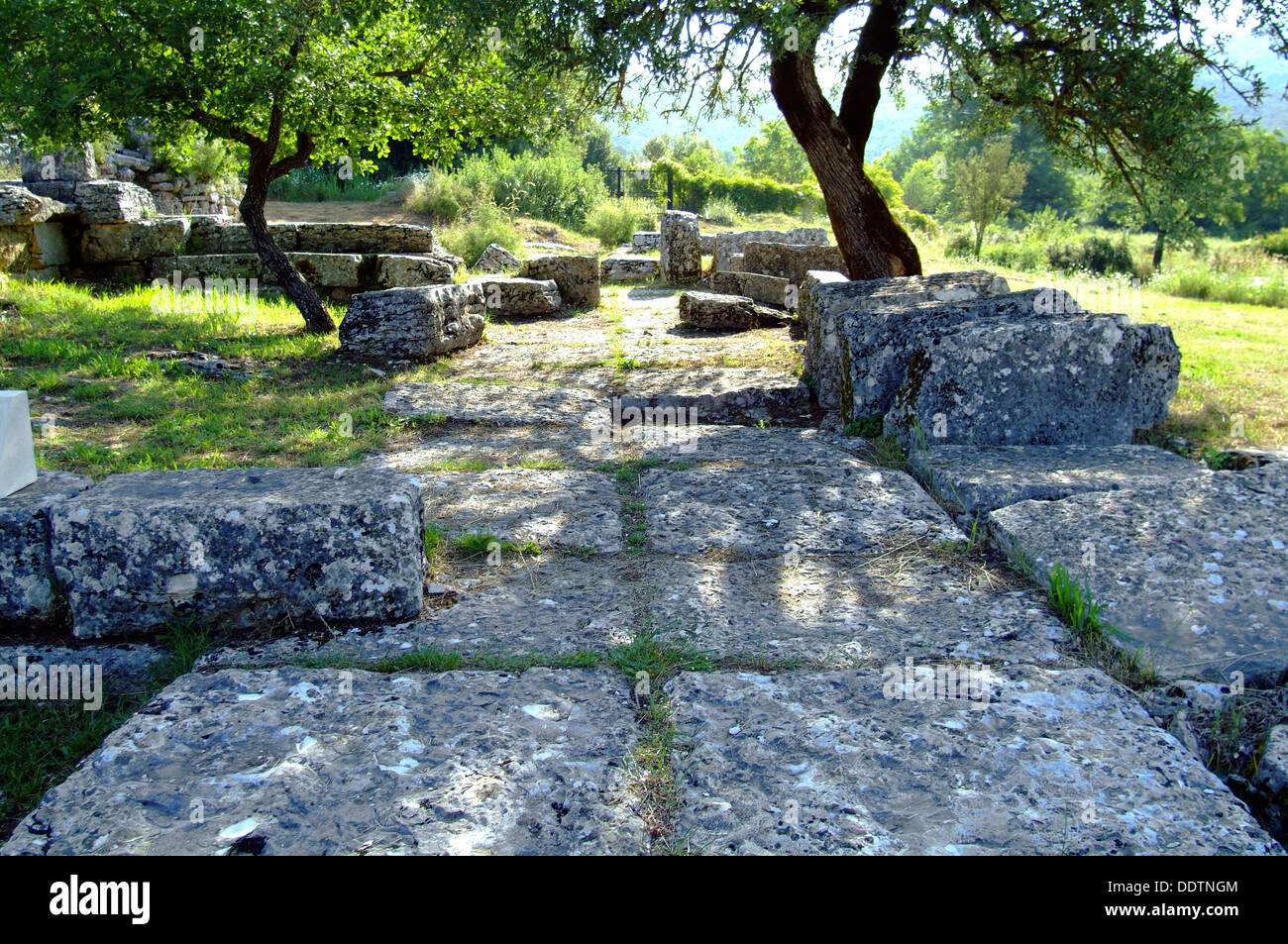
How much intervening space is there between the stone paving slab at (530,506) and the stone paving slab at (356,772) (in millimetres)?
1071

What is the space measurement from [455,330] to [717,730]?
20.3 ft

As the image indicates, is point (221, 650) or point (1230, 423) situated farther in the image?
point (1230, 423)

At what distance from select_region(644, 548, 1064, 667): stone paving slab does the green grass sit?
89.7 inches

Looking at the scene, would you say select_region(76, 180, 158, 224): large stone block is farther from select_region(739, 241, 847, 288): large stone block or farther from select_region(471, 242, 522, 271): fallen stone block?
select_region(739, 241, 847, 288): large stone block

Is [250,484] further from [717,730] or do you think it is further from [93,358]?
[93,358]

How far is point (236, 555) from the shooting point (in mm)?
2350

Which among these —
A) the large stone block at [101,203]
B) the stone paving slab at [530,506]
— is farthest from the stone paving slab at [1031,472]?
the large stone block at [101,203]

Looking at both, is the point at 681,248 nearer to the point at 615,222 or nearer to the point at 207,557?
the point at 615,222

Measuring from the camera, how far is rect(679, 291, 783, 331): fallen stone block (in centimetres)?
919

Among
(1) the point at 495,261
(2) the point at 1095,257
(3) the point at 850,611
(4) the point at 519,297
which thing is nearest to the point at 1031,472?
(3) the point at 850,611

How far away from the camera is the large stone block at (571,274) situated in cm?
1084

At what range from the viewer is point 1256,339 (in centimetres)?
877

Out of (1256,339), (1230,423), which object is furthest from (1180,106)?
(1256,339)

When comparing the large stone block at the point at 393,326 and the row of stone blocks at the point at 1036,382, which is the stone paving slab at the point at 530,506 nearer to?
the row of stone blocks at the point at 1036,382
